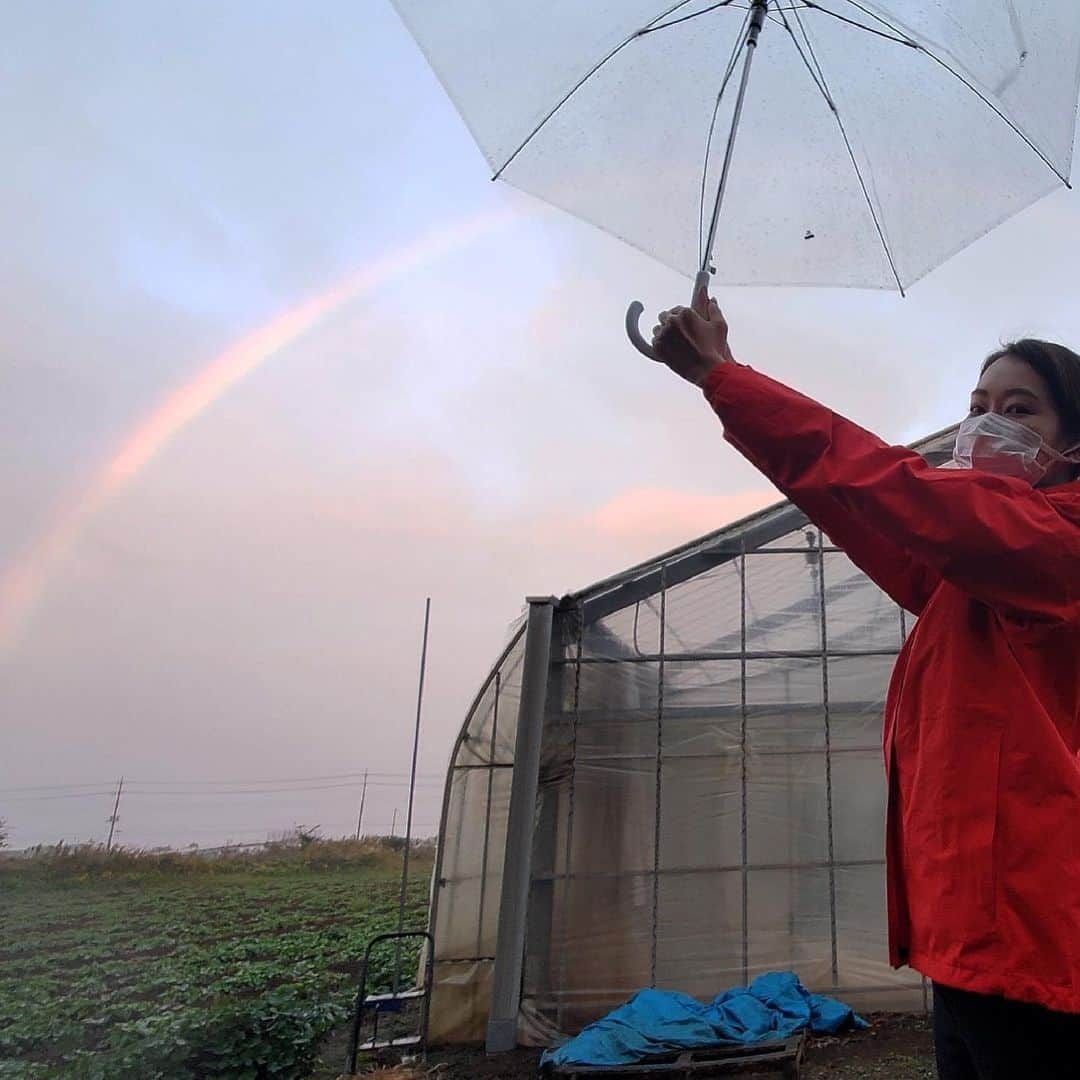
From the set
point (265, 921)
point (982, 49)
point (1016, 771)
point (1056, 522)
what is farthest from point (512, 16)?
point (265, 921)

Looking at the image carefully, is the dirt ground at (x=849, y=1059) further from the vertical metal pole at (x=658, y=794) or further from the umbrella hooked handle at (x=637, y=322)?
the umbrella hooked handle at (x=637, y=322)

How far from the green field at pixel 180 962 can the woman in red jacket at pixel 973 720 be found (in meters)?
4.85

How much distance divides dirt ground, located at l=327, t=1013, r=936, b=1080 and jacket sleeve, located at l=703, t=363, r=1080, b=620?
5273 mm

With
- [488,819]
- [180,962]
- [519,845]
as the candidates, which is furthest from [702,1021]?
[180,962]

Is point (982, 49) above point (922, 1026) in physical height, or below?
above

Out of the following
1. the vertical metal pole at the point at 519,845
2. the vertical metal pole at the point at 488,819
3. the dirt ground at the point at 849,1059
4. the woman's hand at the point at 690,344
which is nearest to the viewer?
the woman's hand at the point at 690,344

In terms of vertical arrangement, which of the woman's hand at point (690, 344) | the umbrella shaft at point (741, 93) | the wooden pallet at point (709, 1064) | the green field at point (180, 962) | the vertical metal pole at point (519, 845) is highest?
the umbrella shaft at point (741, 93)

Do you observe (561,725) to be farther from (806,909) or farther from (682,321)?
(682,321)

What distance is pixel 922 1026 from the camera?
5.94 m

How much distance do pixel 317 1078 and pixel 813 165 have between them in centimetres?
611

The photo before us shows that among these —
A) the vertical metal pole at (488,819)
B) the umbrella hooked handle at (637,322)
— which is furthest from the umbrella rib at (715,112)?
the vertical metal pole at (488,819)

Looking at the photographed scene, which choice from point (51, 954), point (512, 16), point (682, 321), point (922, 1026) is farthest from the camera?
point (51, 954)

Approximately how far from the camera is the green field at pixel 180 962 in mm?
4863

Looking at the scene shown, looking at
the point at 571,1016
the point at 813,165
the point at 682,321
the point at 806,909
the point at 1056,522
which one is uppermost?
the point at 813,165
